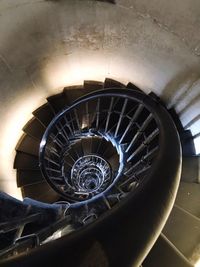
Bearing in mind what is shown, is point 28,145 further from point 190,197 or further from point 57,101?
point 190,197

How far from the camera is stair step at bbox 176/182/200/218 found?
3.30m

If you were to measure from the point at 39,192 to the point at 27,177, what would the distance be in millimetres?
390

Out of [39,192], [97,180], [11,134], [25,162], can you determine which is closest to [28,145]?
[25,162]

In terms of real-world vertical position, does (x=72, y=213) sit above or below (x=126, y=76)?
below

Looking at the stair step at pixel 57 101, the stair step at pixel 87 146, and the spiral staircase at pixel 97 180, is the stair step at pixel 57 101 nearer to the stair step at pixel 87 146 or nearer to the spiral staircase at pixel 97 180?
the spiral staircase at pixel 97 180

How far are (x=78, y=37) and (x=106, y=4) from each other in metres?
0.70

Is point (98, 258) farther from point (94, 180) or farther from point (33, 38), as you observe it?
point (94, 180)

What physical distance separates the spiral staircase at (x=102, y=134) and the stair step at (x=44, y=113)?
0.02m

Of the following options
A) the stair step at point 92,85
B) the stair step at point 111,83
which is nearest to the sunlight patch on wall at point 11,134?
the stair step at point 92,85

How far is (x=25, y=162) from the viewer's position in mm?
5102

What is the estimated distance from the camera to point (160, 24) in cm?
271

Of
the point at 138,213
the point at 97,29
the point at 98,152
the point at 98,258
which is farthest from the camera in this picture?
the point at 98,152

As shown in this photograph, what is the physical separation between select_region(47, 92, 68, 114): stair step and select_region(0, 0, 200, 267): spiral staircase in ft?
0.06

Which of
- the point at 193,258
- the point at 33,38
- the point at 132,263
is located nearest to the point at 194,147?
the point at 193,258
